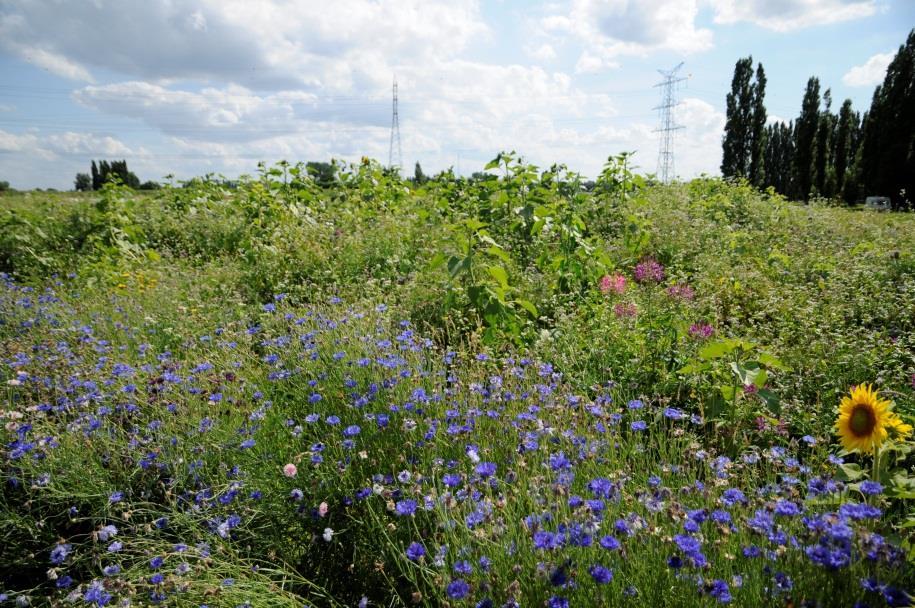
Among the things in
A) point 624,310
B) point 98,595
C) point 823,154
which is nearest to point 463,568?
point 98,595

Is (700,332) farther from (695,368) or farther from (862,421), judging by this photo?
(862,421)

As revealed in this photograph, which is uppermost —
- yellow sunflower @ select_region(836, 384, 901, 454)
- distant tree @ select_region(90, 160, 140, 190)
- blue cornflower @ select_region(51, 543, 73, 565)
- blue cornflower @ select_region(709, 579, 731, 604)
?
distant tree @ select_region(90, 160, 140, 190)

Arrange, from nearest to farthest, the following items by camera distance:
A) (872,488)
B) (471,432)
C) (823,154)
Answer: (872,488) < (471,432) < (823,154)

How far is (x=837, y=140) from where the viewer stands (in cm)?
3228

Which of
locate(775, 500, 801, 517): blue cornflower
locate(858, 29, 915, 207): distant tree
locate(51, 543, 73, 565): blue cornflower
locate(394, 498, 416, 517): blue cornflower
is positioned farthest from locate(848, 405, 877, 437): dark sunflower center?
locate(858, 29, 915, 207): distant tree

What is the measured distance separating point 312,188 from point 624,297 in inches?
239

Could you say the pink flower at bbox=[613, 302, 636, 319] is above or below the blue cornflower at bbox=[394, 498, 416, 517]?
above

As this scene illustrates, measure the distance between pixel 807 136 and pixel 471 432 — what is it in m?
36.7

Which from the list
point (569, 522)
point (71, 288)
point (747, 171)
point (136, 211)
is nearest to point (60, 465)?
point (569, 522)

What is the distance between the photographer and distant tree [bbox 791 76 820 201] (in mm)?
30641

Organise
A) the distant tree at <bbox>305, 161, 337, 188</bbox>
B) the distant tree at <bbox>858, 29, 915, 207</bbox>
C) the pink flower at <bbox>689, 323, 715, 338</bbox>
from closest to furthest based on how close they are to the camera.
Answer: the pink flower at <bbox>689, 323, 715, 338</bbox>
the distant tree at <bbox>305, 161, 337, 188</bbox>
the distant tree at <bbox>858, 29, 915, 207</bbox>

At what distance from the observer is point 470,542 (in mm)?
1571

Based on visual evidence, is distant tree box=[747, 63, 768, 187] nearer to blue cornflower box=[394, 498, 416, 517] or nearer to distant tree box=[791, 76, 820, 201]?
distant tree box=[791, 76, 820, 201]

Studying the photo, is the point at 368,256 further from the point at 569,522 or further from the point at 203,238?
the point at 569,522
